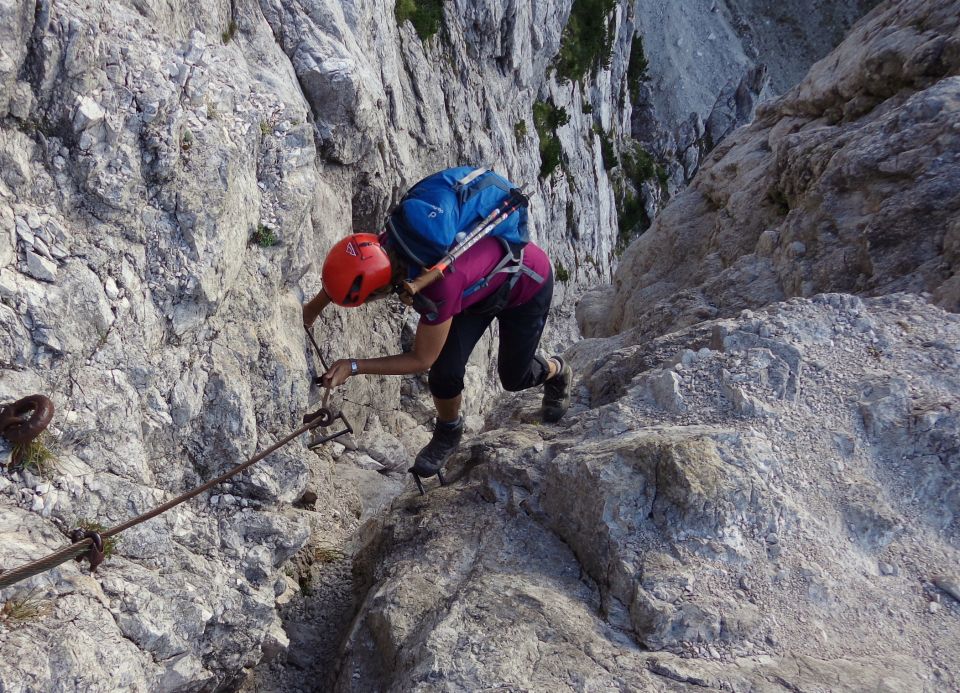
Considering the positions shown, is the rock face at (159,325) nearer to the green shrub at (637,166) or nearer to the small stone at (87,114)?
the small stone at (87,114)

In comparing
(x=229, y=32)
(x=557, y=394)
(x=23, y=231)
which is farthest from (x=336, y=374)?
(x=229, y=32)

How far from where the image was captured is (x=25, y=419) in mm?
3934

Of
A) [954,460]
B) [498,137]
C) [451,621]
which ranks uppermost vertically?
[498,137]

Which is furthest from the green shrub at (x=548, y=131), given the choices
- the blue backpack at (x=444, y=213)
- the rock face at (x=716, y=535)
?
the rock face at (x=716, y=535)

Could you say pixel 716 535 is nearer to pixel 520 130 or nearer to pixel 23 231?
pixel 23 231

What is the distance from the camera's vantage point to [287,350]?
247 inches

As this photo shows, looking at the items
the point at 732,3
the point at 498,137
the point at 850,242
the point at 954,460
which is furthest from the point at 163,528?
the point at 732,3

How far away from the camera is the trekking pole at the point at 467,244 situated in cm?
516

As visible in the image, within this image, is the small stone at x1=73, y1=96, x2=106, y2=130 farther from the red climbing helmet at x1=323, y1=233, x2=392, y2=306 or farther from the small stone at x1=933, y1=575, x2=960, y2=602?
the small stone at x1=933, y1=575, x2=960, y2=602

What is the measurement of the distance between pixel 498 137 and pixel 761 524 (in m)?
17.9

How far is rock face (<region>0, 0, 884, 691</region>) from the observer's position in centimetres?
414

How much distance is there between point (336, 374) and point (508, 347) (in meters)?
2.14

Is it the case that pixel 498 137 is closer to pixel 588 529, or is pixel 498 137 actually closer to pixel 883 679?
pixel 588 529

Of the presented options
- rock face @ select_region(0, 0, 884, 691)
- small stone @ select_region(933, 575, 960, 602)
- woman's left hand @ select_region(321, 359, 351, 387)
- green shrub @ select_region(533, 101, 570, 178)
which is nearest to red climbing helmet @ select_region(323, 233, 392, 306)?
woman's left hand @ select_region(321, 359, 351, 387)
